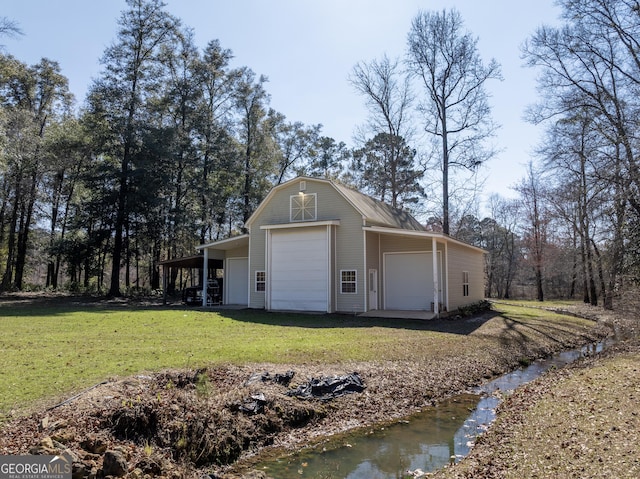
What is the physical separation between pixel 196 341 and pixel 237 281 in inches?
485

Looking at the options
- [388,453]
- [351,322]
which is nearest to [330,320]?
[351,322]

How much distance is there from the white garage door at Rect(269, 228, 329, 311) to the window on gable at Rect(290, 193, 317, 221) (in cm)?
88

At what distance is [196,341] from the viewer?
10.2 metres

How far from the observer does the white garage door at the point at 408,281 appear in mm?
18000

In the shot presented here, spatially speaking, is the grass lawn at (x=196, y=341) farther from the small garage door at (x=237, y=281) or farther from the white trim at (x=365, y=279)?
the small garage door at (x=237, y=281)

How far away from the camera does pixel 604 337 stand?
1559cm

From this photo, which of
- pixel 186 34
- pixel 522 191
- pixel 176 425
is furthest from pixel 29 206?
pixel 522 191

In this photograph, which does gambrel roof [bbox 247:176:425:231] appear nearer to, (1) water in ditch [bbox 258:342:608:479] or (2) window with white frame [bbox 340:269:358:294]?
(2) window with white frame [bbox 340:269:358:294]

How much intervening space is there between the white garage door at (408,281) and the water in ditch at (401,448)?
10.4m

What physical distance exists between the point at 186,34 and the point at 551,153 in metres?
26.4

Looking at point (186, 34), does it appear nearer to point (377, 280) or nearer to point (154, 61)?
point (154, 61)

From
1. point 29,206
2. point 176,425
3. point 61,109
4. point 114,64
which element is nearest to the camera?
point 176,425

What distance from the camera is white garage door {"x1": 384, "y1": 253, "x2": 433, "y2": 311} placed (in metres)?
18.0

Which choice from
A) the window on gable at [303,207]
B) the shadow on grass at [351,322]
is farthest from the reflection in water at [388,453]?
the window on gable at [303,207]
